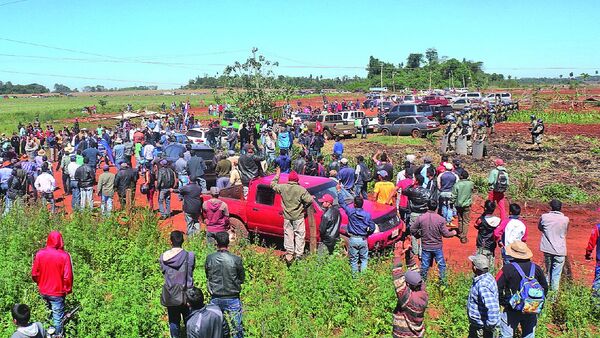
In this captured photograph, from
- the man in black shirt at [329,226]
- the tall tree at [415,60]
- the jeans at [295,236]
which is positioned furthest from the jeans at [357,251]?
the tall tree at [415,60]

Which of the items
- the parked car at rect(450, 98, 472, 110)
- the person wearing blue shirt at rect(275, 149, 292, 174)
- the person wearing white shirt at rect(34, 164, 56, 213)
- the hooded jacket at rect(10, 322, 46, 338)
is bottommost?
the hooded jacket at rect(10, 322, 46, 338)

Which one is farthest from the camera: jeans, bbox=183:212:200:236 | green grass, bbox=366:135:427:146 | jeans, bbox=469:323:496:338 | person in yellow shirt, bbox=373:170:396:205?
green grass, bbox=366:135:427:146

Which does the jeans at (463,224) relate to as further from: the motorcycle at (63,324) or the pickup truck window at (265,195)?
the motorcycle at (63,324)

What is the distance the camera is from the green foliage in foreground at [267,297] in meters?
6.89

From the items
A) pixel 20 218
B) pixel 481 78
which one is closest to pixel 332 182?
pixel 20 218

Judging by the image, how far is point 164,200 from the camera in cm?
1444

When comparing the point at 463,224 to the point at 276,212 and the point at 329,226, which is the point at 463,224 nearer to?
the point at 329,226

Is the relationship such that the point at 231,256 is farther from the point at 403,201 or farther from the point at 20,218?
the point at 20,218

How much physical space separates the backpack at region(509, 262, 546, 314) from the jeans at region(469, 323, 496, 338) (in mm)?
428

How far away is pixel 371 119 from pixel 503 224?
26.3 meters

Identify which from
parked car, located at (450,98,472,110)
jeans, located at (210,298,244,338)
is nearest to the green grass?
parked car, located at (450,98,472,110)

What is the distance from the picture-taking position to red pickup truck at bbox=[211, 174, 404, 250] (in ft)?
34.0

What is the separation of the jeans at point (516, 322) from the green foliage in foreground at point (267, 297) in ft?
2.22

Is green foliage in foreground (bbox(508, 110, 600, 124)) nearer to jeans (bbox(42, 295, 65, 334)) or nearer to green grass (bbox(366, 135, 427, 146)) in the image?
green grass (bbox(366, 135, 427, 146))
